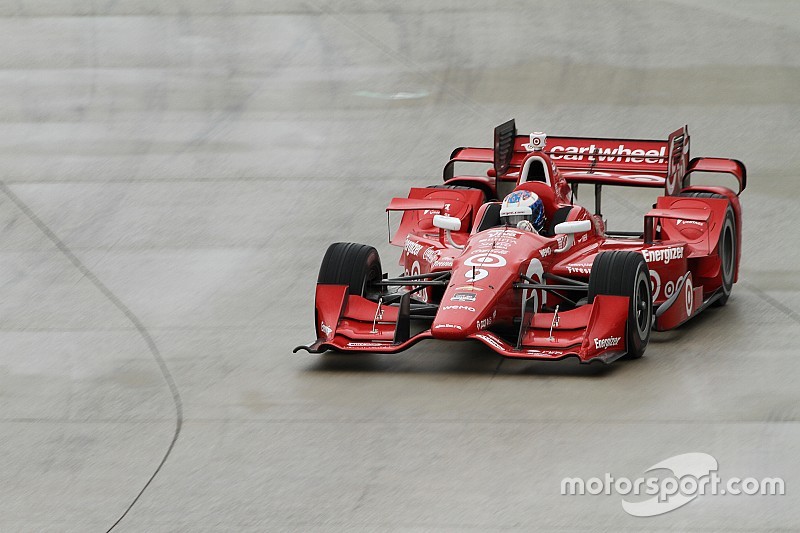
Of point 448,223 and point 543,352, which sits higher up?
point 448,223

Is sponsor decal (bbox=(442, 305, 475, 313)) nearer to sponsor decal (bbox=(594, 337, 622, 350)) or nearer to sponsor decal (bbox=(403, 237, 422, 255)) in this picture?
sponsor decal (bbox=(594, 337, 622, 350))

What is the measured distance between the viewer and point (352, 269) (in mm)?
12719

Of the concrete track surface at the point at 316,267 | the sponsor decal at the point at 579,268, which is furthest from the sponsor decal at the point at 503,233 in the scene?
the concrete track surface at the point at 316,267

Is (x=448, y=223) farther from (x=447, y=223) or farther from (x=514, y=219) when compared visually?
(x=514, y=219)

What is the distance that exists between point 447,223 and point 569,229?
116cm

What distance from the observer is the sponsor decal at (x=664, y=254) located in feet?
42.4

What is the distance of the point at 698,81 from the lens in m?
22.5

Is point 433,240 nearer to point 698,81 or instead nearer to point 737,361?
point 737,361

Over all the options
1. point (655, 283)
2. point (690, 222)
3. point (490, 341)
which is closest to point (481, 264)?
point (490, 341)

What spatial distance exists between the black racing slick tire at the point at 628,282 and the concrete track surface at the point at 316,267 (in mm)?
234

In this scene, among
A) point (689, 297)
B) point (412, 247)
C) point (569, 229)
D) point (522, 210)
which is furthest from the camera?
point (412, 247)

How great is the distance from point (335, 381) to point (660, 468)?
322 cm

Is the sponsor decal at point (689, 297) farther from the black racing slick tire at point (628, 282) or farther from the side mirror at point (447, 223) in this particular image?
the side mirror at point (447, 223)

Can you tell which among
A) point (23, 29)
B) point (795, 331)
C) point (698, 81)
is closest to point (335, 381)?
point (795, 331)
